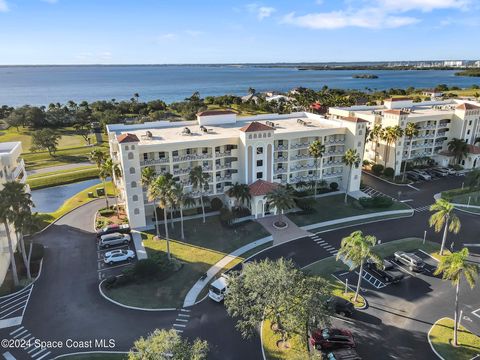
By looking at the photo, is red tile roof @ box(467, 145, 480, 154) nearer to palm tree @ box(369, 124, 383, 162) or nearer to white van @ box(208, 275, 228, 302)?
palm tree @ box(369, 124, 383, 162)

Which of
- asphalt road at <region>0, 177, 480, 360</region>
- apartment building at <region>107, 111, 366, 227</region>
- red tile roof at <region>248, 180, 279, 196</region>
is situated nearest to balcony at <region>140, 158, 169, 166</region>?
apartment building at <region>107, 111, 366, 227</region>

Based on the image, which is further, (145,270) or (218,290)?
(145,270)

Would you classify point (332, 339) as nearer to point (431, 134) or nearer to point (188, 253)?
point (188, 253)

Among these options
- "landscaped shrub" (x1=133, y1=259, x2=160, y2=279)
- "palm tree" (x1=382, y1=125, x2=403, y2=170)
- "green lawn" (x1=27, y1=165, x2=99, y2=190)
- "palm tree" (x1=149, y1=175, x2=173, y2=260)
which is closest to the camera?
"landscaped shrub" (x1=133, y1=259, x2=160, y2=279)

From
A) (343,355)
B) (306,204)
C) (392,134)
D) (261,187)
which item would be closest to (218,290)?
(343,355)

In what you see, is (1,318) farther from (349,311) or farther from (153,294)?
(349,311)
